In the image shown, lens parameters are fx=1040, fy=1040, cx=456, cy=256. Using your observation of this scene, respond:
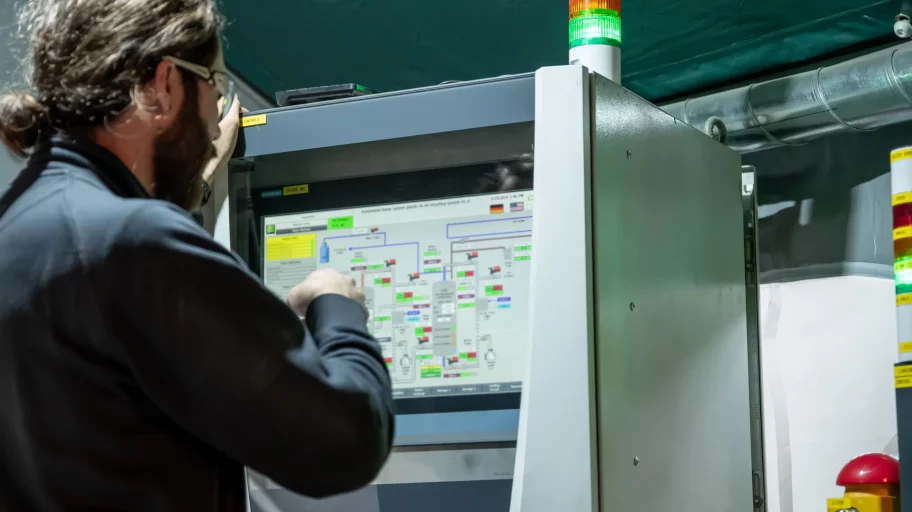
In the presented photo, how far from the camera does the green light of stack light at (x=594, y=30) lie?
1599 mm

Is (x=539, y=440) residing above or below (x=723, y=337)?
below

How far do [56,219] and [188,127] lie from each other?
7.2 inches

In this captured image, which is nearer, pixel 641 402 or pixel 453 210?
pixel 641 402

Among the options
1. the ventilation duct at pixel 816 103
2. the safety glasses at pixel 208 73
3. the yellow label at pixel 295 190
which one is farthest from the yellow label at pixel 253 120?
the ventilation duct at pixel 816 103

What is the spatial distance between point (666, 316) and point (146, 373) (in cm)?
78

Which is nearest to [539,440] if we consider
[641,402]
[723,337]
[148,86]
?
[641,402]

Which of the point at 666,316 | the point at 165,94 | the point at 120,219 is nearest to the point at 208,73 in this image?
the point at 165,94

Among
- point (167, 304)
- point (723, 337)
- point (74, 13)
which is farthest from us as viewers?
point (723, 337)

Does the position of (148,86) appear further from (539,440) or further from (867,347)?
(867,347)

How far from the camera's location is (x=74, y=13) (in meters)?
0.96

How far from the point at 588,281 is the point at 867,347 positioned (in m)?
1.22

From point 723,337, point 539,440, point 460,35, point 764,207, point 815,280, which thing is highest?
point 460,35

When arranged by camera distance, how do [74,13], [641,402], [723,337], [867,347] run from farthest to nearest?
[867,347], [723,337], [641,402], [74,13]

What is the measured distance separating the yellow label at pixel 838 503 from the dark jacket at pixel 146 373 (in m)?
1.42
